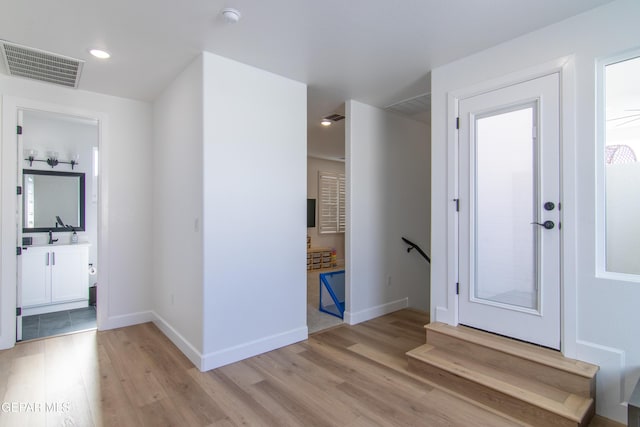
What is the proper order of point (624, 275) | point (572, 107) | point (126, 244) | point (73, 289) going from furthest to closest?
point (73, 289)
point (126, 244)
point (572, 107)
point (624, 275)

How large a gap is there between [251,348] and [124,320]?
1.81 metres

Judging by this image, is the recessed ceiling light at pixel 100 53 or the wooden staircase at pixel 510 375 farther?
the recessed ceiling light at pixel 100 53

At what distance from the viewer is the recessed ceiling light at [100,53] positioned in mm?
2645

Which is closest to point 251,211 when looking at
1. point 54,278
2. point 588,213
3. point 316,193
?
point 588,213

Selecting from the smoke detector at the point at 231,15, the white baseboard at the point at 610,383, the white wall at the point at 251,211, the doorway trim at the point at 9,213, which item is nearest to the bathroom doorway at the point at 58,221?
the doorway trim at the point at 9,213

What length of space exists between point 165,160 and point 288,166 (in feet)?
4.51

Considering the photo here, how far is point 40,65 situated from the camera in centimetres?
288

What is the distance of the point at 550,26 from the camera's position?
230 centimetres

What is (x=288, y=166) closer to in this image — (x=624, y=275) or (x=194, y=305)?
(x=194, y=305)

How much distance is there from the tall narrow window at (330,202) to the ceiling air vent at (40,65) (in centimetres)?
557

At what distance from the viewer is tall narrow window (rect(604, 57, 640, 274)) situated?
207cm

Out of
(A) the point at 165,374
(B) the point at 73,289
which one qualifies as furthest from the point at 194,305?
(B) the point at 73,289

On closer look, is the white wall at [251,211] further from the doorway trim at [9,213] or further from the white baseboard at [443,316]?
the doorway trim at [9,213]

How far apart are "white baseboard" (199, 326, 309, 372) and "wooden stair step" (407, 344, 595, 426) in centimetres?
116
